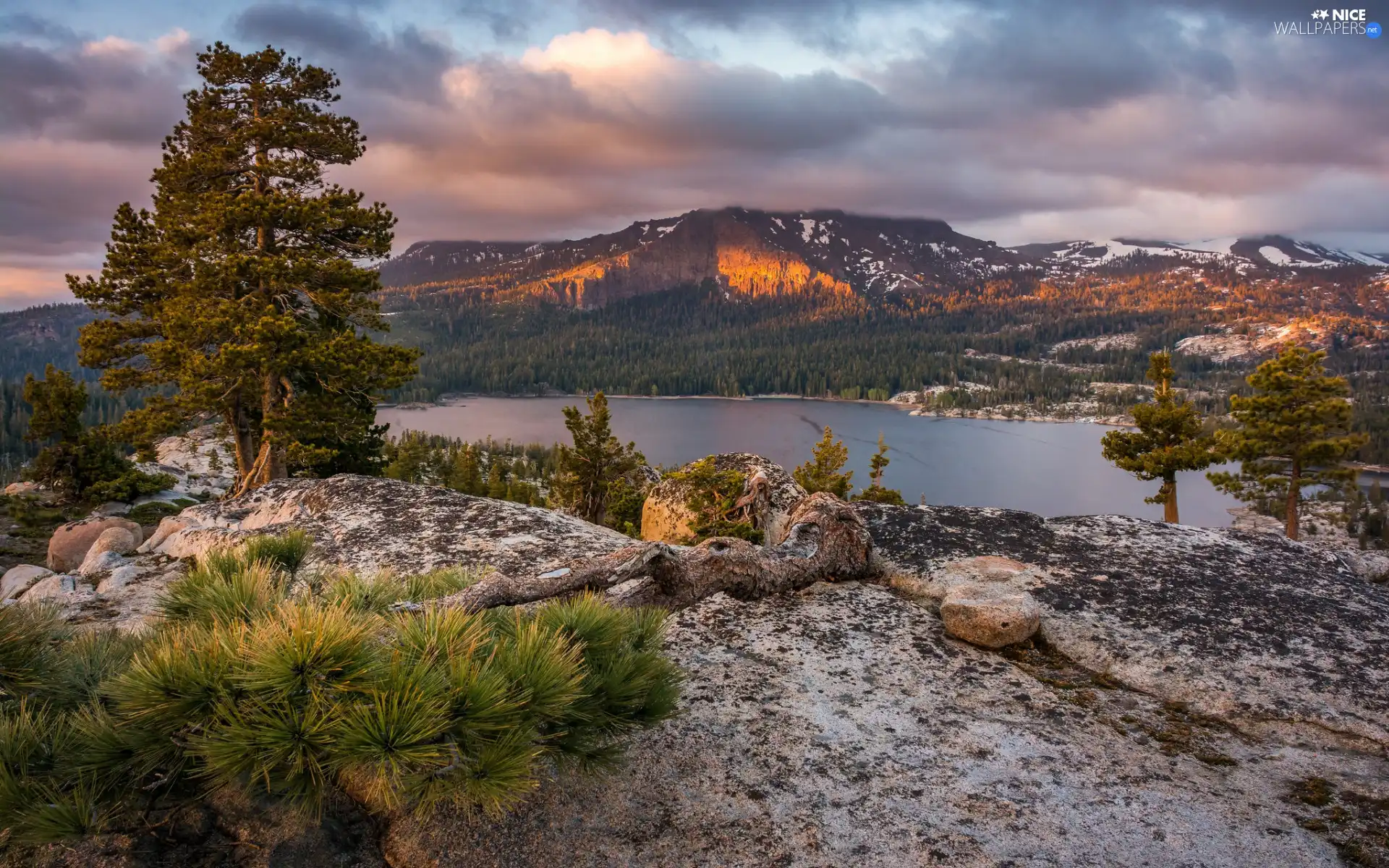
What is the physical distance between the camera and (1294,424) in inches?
1177

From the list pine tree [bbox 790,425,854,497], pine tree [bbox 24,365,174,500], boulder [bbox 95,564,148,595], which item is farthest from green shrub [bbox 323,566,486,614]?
→ pine tree [bbox 24,365,174,500]

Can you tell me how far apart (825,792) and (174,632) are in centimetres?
362

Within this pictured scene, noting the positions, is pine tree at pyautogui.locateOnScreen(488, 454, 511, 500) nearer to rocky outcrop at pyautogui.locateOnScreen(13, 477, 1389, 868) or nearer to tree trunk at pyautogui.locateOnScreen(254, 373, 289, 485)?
tree trunk at pyautogui.locateOnScreen(254, 373, 289, 485)

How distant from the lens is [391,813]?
3516mm

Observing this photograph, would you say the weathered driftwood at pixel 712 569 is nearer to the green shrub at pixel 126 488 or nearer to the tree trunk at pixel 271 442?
the tree trunk at pixel 271 442

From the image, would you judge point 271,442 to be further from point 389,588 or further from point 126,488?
point 389,588

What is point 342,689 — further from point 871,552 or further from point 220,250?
point 220,250

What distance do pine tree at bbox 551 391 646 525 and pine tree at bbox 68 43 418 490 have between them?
40.1 feet

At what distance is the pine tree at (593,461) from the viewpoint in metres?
30.1

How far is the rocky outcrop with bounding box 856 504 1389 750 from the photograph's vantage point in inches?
201

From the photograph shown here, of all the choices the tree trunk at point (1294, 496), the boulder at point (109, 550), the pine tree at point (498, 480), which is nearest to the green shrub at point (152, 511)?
the boulder at point (109, 550)

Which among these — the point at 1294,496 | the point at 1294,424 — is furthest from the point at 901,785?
the point at 1294,496

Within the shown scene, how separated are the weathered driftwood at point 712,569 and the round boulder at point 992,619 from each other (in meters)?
1.51

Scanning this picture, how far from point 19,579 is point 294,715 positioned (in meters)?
12.4
